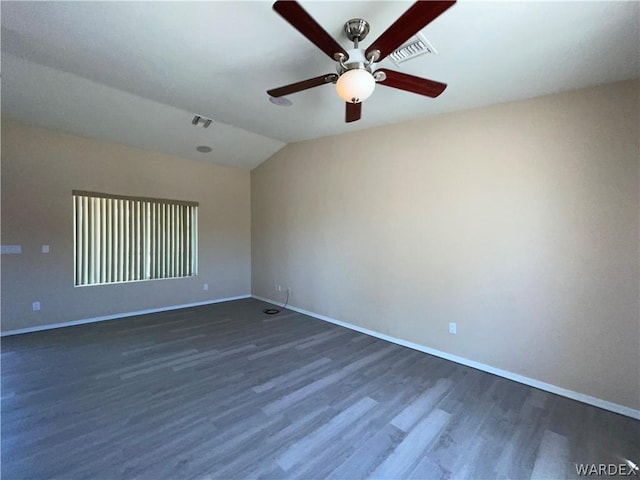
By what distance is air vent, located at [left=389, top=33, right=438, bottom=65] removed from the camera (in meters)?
2.01

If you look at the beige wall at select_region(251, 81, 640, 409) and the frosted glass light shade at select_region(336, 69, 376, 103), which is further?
the beige wall at select_region(251, 81, 640, 409)

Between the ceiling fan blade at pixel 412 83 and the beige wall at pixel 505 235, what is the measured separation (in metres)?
1.24

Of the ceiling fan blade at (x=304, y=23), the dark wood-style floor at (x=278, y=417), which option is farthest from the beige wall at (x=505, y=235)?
the ceiling fan blade at (x=304, y=23)

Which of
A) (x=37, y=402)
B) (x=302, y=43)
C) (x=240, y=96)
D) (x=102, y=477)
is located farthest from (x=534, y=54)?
(x=37, y=402)

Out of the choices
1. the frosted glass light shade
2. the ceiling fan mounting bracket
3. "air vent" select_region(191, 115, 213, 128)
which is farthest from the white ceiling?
the frosted glass light shade

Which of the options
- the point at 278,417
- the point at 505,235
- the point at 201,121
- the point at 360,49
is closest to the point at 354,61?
the point at 360,49

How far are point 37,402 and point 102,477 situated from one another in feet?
4.07

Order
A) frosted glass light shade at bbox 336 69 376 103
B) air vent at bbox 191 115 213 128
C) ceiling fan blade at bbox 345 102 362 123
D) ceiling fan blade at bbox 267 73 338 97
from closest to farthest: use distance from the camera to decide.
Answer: frosted glass light shade at bbox 336 69 376 103 < ceiling fan blade at bbox 267 73 338 97 < ceiling fan blade at bbox 345 102 362 123 < air vent at bbox 191 115 213 128

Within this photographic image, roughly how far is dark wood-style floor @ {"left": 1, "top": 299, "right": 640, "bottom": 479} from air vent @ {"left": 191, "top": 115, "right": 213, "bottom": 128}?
299 centimetres

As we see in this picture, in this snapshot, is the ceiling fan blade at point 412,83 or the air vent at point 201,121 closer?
the ceiling fan blade at point 412,83

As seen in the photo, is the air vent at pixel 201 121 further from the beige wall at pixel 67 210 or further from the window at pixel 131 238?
the window at pixel 131 238

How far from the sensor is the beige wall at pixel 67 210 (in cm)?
372

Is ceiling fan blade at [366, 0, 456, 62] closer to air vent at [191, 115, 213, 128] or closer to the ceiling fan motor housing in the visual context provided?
the ceiling fan motor housing

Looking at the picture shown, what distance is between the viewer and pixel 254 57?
2.33 meters
